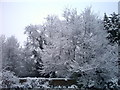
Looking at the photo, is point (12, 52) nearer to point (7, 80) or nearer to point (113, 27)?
point (113, 27)

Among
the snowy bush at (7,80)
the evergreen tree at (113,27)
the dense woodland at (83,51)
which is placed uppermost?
the evergreen tree at (113,27)

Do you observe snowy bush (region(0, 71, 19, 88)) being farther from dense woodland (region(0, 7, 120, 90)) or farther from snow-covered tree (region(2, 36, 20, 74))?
snow-covered tree (region(2, 36, 20, 74))

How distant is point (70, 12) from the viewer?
13.6 metres

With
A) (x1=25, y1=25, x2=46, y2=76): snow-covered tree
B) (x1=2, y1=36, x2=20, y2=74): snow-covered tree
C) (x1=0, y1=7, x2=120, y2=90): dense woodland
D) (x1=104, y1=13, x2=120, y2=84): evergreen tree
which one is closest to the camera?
(x1=0, y1=7, x2=120, y2=90): dense woodland

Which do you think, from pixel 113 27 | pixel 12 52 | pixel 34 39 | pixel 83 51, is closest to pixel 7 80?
pixel 83 51

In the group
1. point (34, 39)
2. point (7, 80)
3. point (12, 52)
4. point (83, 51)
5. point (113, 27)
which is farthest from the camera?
point (34, 39)

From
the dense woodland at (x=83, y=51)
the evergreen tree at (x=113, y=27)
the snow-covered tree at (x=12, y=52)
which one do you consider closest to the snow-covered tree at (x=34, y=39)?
the snow-covered tree at (x=12, y=52)

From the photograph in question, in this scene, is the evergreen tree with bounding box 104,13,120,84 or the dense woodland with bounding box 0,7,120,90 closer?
the dense woodland with bounding box 0,7,120,90

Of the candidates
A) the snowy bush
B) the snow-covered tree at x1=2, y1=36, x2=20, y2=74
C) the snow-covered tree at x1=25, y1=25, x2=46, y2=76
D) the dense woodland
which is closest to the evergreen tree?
the dense woodland

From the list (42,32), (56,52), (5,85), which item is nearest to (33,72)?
(42,32)

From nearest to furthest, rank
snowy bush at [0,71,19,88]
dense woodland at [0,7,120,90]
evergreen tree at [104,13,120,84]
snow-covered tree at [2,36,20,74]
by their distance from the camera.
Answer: snowy bush at [0,71,19,88], dense woodland at [0,7,120,90], evergreen tree at [104,13,120,84], snow-covered tree at [2,36,20,74]

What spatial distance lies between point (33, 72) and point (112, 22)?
27.0 feet

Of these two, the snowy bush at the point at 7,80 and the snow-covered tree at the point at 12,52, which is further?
the snow-covered tree at the point at 12,52

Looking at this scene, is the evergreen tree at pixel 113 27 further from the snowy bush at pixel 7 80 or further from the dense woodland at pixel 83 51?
the snowy bush at pixel 7 80
